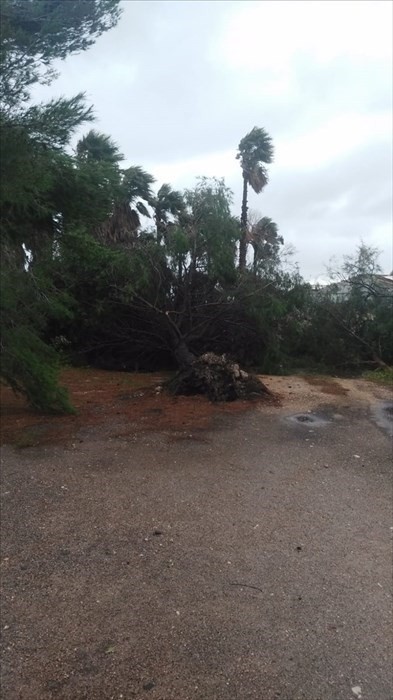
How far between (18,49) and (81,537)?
4331 millimetres

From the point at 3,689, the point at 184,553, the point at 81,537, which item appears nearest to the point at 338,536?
the point at 184,553

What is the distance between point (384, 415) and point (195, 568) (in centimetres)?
593

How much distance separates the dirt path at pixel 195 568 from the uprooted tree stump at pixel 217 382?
2425mm

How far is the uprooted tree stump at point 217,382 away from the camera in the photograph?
9.56 m

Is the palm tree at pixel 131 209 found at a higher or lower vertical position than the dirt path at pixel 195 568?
higher

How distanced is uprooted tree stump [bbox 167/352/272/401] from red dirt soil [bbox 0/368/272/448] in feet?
0.74

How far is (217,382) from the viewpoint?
9609 mm

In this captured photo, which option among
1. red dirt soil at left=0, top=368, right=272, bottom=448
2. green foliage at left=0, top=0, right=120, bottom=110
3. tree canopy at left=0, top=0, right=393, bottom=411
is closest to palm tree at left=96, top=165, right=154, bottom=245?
tree canopy at left=0, top=0, right=393, bottom=411

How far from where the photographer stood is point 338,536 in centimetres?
434

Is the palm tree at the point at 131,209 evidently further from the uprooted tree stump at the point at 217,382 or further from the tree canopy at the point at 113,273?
the uprooted tree stump at the point at 217,382

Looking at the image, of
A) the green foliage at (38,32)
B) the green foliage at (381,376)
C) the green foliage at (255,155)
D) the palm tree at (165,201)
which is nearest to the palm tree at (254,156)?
the green foliage at (255,155)

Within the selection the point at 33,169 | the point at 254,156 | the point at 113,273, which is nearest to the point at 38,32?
the point at 33,169

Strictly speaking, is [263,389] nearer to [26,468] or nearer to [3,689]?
[26,468]

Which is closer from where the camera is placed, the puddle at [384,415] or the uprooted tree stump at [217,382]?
the puddle at [384,415]
